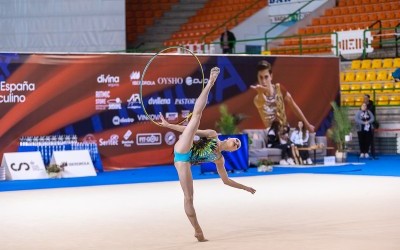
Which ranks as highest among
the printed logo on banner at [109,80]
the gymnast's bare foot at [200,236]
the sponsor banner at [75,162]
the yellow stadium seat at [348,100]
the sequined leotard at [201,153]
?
the printed logo on banner at [109,80]

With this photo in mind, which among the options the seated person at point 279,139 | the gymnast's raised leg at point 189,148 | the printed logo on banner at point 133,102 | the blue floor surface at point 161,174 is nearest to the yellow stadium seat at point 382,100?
the blue floor surface at point 161,174

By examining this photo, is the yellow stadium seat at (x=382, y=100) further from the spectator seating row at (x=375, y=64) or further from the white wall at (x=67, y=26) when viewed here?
the white wall at (x=67, y=26)

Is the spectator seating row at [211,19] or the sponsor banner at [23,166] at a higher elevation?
the spectator seating row at [211,19]

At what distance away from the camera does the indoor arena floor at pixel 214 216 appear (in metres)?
10.6

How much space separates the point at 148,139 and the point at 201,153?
12.6 m

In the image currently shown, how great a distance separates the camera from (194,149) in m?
11.0

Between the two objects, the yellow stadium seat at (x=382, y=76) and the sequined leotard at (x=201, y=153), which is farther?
the yellow stadium seat at (x=382, y=76)

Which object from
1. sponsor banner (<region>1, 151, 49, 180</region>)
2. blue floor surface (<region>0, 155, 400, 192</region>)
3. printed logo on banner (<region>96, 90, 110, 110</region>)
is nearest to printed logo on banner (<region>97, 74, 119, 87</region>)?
printed logo on banner (<region>96, 90, 110, 110</region>)

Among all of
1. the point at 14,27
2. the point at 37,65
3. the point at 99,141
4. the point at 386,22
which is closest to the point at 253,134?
the point at 99,141

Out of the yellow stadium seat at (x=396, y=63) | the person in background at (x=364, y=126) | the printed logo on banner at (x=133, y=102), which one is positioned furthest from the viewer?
the yellow stadium seat at (x=396, y=63)

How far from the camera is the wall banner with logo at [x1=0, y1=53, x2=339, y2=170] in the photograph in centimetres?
2183

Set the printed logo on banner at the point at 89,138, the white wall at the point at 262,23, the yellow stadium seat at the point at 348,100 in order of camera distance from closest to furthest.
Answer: the printed logo on banner at the point at 89,138 → the yellow stadium seat at the point at 348,100 → the white wall at the point at 262,23

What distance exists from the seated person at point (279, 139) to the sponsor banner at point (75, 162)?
517 cm

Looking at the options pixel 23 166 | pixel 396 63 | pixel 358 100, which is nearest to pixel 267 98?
pixel 358 100
